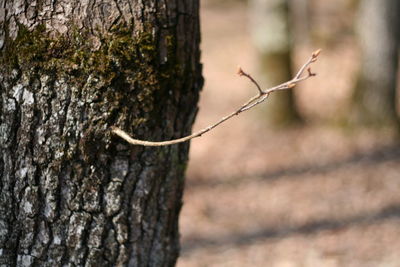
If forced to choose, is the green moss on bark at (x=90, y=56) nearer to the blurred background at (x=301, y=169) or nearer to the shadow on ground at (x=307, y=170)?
the blurred background at (x=301, y=169)

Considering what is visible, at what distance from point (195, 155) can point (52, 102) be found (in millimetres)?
6303

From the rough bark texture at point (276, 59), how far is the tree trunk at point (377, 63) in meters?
1.02

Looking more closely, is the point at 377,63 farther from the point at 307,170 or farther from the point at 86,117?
the point at 86,117

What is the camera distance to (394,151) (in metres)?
7.68

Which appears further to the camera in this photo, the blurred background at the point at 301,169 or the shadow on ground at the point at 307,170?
the shadow on ground at the point at 307,170

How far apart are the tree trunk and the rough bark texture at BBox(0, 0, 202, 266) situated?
5918mm

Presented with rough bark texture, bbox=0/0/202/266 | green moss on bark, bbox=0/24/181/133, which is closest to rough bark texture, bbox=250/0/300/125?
rough bark texture, bbox=0/0/202/266

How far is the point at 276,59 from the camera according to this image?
28.2 feet

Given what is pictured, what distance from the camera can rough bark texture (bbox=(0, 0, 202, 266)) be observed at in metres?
2.07

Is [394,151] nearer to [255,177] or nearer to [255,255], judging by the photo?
[255,177]

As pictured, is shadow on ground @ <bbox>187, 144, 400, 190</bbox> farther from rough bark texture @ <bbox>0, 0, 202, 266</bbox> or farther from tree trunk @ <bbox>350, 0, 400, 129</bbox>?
rough bark texture @ <bbox>0, 0, 202, 266</bbox>

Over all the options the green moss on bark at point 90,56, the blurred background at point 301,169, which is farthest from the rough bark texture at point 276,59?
the green moss on bark at point 90,56

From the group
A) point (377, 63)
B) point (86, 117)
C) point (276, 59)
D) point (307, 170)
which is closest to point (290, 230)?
point (307, 170)

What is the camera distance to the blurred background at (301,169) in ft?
18.8
